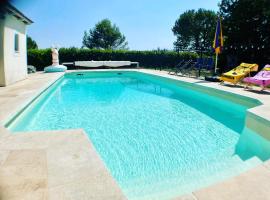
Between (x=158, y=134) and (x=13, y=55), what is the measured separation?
25.0 feet

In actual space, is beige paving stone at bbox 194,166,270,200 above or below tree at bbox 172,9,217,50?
below

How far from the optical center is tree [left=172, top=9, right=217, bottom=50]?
43875 millimetres

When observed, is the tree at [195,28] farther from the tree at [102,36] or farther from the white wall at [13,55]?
the white wall at [13,55]

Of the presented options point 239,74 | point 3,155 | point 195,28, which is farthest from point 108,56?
point 195,28

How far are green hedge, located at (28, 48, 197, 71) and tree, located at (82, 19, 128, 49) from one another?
36.4 meters

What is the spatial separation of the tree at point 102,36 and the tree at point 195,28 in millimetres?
17873

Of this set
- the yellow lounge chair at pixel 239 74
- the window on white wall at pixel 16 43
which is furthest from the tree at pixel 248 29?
the window on white wall at pixel 16 43

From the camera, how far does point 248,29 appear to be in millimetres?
15656

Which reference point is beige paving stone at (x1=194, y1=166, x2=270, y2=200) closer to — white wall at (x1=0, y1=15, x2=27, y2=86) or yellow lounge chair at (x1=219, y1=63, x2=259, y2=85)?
yellow lounge chair at (x1=219, y1=63, x2=259, y2=85)

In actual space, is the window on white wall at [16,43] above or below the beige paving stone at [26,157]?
above

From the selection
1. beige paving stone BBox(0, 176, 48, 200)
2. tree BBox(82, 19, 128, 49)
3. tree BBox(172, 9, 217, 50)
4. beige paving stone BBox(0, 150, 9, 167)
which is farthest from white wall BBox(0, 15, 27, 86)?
tree BBox(82, 19, 128, 49)

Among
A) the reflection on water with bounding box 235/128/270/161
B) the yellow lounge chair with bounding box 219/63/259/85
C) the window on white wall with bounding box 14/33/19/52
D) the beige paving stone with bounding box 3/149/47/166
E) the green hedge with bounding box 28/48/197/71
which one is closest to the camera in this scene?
the beige paving stone with bounding box 3/149/47/166

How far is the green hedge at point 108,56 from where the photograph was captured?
19.2m

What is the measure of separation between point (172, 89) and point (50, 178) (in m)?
9.72
